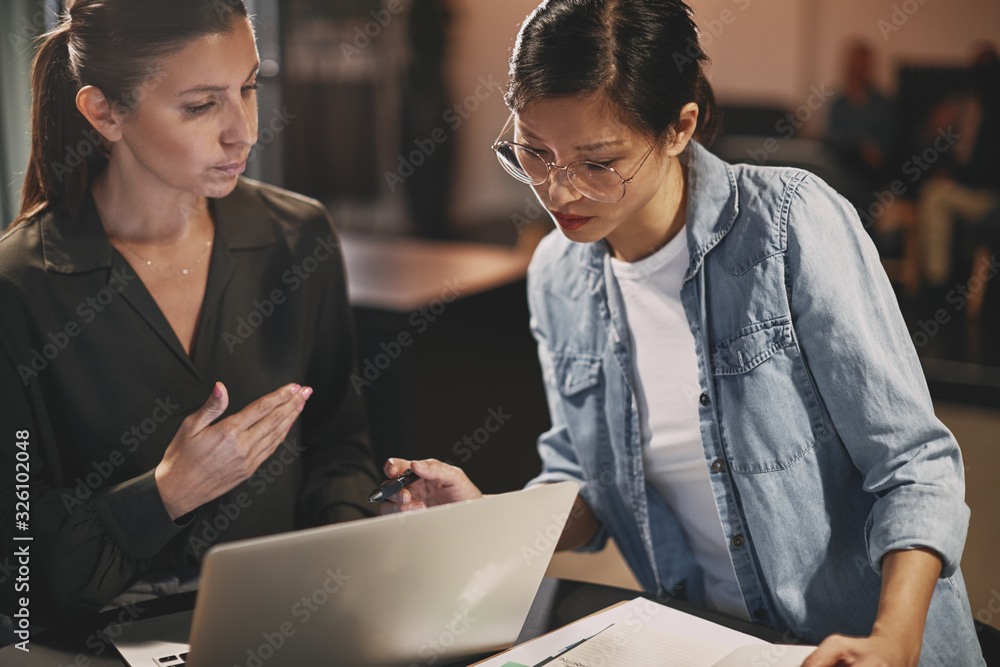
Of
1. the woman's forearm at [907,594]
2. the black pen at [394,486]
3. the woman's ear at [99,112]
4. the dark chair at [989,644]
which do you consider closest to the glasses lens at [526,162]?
the black pen at [394,486]

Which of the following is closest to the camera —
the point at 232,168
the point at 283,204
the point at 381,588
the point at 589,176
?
the point at 381,588

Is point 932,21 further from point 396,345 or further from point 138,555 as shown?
point 138,555

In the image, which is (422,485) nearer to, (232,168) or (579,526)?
(579,526)

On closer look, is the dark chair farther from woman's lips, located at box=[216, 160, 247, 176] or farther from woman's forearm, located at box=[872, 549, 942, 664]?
woman's lips, located at box=[216, 160, 247, 176]

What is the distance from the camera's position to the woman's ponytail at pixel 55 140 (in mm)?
1346

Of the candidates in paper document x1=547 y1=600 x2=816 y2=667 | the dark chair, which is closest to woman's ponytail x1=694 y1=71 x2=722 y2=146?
paper document x1=547 y1=600 x2=816 y2=667

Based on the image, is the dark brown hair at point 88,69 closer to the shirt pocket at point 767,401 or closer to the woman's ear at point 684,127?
the woman's ear at point 684,127

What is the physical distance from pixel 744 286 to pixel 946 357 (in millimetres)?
3543

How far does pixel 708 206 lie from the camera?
1.34m

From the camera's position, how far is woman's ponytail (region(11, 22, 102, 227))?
4.42 feet

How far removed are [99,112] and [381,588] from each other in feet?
2.78

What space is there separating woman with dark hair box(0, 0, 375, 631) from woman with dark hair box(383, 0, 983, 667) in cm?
35

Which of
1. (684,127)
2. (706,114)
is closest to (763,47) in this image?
(706,114)

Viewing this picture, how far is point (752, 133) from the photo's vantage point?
6371mm
